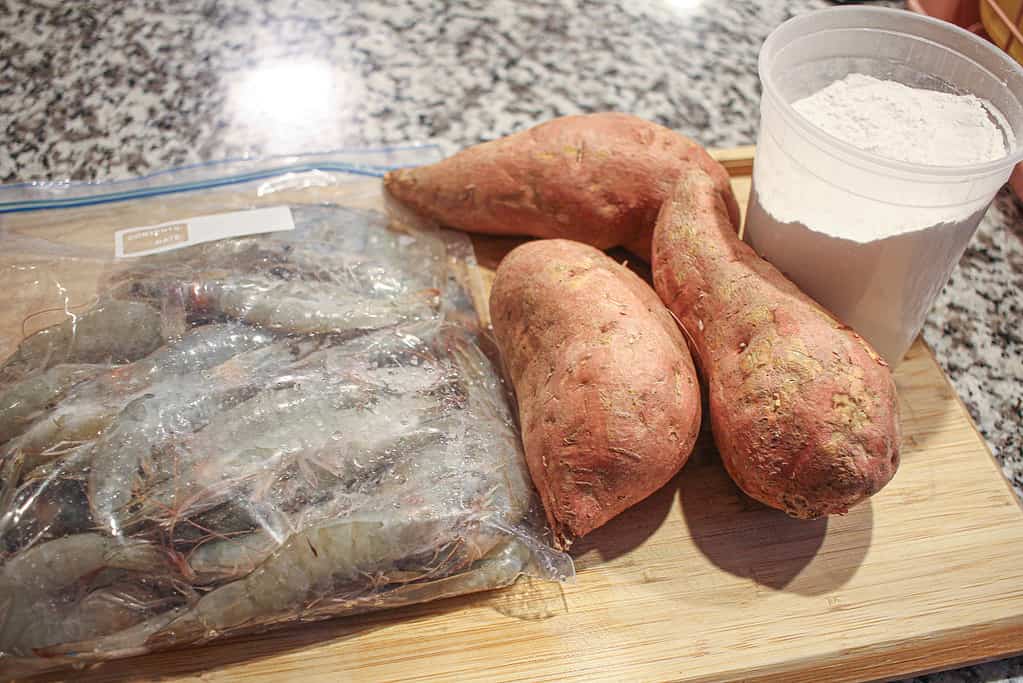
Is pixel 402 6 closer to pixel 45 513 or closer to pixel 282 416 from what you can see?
pixel 282 416

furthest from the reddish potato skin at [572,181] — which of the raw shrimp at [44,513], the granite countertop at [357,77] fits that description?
the raw shrimp at [44,513]

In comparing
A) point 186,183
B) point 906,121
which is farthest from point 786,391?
point 186,183

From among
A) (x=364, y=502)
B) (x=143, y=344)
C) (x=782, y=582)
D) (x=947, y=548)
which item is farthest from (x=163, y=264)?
(x=947, y=548)

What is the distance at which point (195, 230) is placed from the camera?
118cm

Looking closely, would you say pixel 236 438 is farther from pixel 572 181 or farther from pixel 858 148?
pixel 858 148

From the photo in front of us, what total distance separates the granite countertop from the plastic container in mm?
360

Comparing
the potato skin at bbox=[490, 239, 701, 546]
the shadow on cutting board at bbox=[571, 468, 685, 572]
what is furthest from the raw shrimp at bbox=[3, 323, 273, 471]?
the shadow on cutting board at bbox=[571, 468, 685, 572]

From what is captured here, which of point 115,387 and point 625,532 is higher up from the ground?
point 115,387

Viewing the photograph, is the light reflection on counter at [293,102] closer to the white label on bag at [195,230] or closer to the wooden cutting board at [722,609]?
the white label on bag at [195,230]

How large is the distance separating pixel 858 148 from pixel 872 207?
89 millimetres

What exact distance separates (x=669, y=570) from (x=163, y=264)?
73 centimetres

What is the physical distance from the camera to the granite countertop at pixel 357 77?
1.49 m

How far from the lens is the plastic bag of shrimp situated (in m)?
0.86

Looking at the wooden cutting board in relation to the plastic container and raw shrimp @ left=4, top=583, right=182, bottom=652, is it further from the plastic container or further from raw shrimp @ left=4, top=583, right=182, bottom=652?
the plastic container
